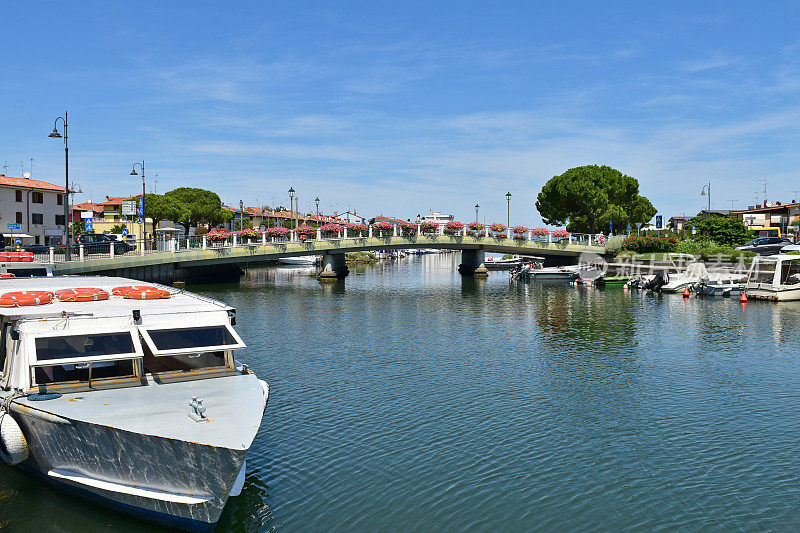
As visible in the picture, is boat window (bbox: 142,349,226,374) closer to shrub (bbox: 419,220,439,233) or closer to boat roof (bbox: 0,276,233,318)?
boat roof (bbox: 0,276,233,318)

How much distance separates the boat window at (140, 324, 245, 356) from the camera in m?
14.5

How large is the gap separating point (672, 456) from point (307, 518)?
31.7 ft

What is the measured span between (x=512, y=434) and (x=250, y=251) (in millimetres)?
48848

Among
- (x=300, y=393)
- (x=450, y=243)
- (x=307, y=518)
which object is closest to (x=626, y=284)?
(x=450, y=243)

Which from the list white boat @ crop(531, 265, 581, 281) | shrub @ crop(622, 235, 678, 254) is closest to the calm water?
white boat @ crop(531, 265, 581, 281)

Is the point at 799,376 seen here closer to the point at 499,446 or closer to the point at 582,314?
the point at 499,446

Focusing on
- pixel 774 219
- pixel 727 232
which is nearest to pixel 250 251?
pixel 727 232

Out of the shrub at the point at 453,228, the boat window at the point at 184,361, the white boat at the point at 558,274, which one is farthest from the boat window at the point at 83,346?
the white boat at the point at 558,274

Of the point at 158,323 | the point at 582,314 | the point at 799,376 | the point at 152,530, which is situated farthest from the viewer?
the point at 582,314

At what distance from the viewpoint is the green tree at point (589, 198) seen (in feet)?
343

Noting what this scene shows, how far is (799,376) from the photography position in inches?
1004

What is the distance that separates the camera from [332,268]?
76.3 meters

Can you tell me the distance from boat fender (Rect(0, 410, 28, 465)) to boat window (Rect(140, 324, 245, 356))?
295cm

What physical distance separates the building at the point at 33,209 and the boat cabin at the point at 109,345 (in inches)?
2725
